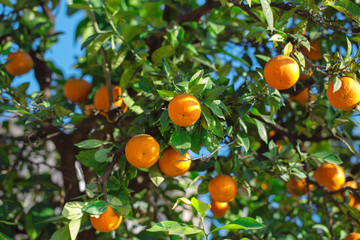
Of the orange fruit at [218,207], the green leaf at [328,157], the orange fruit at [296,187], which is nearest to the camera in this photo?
the green leaf at [328,157]

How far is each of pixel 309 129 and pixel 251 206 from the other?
0.54m

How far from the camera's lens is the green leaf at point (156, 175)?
1449mm

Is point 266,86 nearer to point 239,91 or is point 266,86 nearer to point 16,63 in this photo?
point 239,91

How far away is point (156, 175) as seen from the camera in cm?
147

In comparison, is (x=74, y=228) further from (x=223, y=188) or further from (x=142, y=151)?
(x=223, y=188)

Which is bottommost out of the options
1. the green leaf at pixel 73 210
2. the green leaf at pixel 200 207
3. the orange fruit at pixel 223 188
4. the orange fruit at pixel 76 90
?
the orange fruit at pixel 223 188

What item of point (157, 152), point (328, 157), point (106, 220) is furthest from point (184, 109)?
point (328, 157)

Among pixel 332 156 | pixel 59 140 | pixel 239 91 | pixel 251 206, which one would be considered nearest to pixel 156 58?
pixel 239 91

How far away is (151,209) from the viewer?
7.60 ft

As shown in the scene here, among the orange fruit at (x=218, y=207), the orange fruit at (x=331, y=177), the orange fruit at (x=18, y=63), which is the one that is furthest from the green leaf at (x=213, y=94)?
the orange fruit at (x=18, y=63)

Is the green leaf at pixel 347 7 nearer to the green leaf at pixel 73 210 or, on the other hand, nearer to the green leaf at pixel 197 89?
the green leaf at pixel 197 89

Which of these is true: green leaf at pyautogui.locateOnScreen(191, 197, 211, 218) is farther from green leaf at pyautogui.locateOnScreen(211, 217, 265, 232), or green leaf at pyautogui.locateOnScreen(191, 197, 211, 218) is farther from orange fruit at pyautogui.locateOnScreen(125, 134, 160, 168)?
orange fruit at pyautogui.locateOnScreen(125, 134, 160, 168)

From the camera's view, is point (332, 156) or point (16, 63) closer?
point (332, 156)

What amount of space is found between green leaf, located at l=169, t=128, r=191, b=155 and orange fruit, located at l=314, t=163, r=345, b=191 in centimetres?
84
